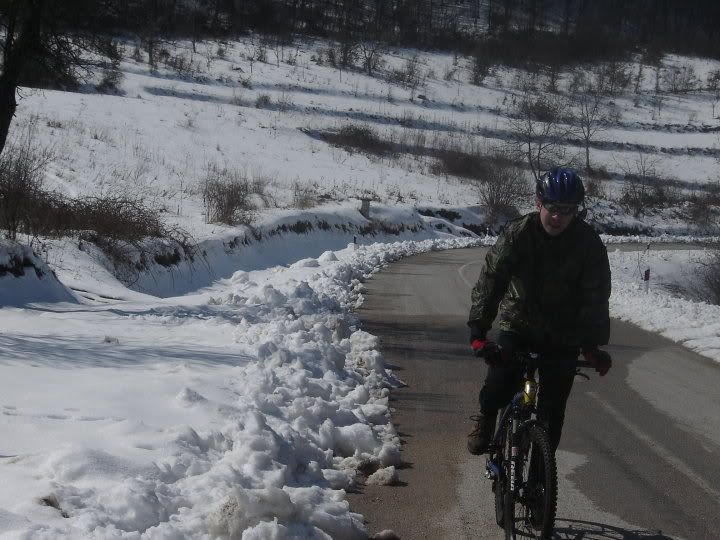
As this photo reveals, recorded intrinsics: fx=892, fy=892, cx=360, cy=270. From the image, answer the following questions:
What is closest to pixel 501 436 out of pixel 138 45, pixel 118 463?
pixel 118 463

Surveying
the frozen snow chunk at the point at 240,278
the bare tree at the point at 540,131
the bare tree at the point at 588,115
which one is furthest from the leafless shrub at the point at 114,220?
the bare tree at the point at 588,115

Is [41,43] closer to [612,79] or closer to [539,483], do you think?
[539,483]

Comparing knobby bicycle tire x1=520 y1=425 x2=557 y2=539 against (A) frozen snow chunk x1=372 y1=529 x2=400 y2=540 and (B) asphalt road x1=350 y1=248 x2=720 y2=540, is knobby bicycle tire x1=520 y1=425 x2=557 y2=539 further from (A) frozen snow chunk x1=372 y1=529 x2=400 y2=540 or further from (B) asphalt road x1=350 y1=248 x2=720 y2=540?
(A) frozen snow chunk x1=372 y1=529 x2=400 y2=540

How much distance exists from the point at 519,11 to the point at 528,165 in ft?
209

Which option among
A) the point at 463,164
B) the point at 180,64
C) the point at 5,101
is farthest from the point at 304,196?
the point at 180,64

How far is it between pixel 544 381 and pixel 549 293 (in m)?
0.49

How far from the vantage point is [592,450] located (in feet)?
22.9

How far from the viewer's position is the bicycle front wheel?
4.37 metres

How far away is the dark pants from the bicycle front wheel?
0.16 meters

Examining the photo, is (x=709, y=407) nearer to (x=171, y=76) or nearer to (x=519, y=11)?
(x=171, y=76)

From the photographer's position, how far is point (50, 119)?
140 feet

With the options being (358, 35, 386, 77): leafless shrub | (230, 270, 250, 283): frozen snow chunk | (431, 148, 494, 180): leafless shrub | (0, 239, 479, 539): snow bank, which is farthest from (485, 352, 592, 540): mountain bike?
(358, 35, 386, 77): leafless shrub

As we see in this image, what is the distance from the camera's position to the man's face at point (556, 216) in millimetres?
4750

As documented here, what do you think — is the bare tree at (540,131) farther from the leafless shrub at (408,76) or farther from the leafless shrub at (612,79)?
the leafless shrub at (612,79)
